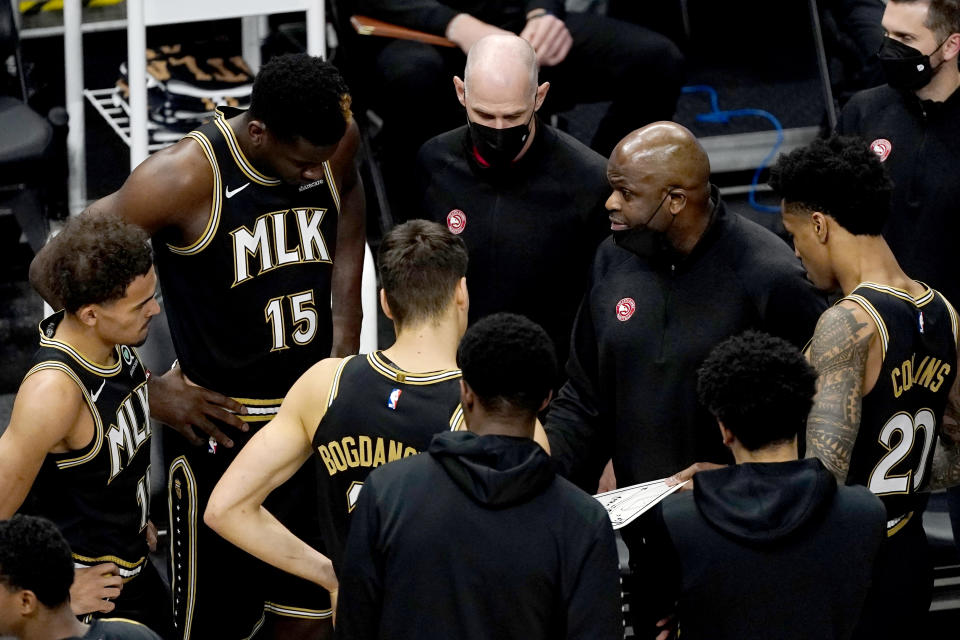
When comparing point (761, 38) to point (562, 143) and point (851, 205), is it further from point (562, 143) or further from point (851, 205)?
point (851, 205)

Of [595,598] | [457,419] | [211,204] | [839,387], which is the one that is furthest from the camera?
[211,204]

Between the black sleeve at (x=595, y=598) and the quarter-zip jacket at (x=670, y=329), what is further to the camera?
the quarter-zip jacket at (x=670, y=329)

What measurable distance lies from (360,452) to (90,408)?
0.71 metres

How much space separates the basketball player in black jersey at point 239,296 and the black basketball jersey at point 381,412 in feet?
2.60

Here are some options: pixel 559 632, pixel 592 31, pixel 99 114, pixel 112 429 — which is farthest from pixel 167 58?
pixel 559 632

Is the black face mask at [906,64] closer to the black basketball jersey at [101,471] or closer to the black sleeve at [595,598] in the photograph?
the black sleeve at [595,598]

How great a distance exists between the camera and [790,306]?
11.2ft

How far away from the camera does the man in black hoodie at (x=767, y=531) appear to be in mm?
2594

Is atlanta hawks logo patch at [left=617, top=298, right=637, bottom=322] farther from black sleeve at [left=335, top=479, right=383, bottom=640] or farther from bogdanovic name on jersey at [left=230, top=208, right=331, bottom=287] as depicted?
black sleeve at [left=335, top=479, right=383, bottom=640]

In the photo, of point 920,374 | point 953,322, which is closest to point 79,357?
point 920,374

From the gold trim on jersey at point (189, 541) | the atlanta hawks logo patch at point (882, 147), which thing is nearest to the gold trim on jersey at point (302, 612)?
the gold trim on jersey at point (189, 541)

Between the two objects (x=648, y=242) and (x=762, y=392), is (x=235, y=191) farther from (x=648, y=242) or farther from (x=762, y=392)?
(x=762, y=392)

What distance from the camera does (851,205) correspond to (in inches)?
126

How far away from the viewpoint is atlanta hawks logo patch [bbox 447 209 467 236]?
4.02 meters
